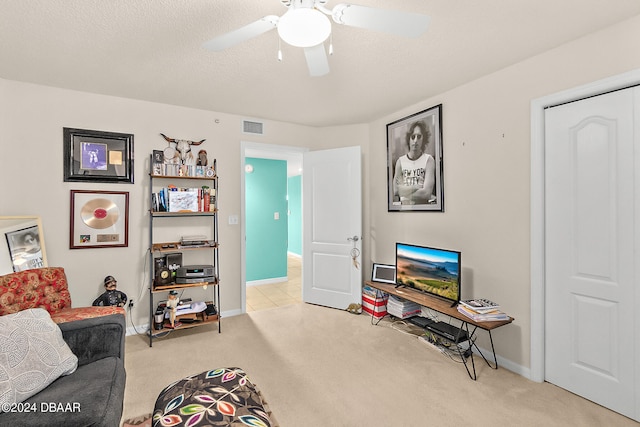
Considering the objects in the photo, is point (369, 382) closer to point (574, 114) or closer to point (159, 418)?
point (159, 418)

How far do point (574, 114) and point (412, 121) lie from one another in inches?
58.9

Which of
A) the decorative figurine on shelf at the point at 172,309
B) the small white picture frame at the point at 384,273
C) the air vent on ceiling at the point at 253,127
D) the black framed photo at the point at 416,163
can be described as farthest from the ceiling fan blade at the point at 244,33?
the small white picture frame at the point at 384,273

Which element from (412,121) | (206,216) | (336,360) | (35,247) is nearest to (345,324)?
(336,360)

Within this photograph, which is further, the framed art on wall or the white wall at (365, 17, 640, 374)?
the framed art on wall

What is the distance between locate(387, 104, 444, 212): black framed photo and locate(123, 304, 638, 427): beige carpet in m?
1.41

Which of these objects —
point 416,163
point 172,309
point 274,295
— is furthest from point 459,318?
point 274,295

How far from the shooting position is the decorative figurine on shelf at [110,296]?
298 centimetres

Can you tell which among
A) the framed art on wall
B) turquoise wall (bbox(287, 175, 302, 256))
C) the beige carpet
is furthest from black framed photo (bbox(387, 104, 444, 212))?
turquoise wall (bbox(287, 175, 302, 256))

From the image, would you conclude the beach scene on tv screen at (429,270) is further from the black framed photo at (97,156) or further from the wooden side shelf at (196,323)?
the black framed photo at (97,156)

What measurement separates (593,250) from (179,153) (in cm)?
370

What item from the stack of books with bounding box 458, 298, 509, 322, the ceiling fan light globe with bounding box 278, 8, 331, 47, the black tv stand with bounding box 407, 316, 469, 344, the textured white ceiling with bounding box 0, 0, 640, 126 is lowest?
the black tv stand with bounding box 407, 316, 469, 344

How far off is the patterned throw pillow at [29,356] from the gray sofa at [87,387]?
0.05 meters

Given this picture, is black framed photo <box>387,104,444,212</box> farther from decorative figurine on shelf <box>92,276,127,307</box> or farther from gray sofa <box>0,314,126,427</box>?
decorative figurine on shelf <box>92,276,127,307</box>

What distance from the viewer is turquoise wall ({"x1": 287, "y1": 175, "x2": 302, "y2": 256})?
8555mm
